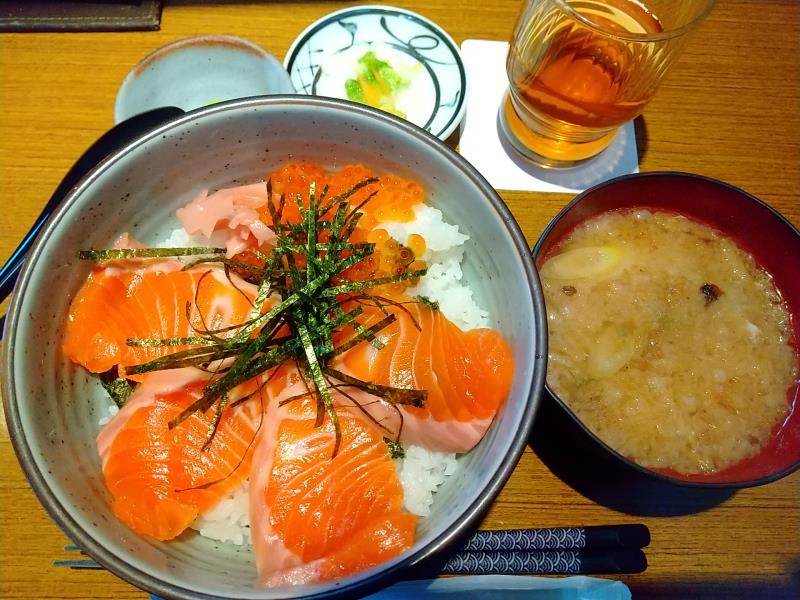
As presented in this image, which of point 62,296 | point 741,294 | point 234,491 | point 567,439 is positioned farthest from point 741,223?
point 62,296

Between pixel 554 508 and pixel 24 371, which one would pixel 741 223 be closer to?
pixel 554 508

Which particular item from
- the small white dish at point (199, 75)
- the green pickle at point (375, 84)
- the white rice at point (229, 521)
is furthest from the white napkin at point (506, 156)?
the white rice at point (229, 521)

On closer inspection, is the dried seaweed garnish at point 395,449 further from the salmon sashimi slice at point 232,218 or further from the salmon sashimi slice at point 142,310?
the salmon sashimi slice at point 232,218

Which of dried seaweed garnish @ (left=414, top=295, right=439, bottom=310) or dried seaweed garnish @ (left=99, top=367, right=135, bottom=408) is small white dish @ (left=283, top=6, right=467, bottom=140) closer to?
dried seaweed garnish @ (left=414, top=295, right=439, bottom=310)

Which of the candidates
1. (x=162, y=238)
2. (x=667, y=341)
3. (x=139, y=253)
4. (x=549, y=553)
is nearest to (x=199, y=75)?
(x=162, y=238)

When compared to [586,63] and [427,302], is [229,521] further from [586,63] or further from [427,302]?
[586,63]
